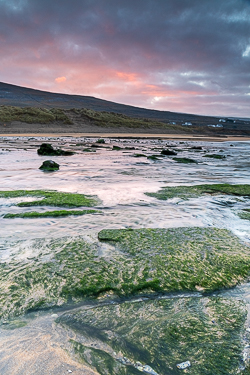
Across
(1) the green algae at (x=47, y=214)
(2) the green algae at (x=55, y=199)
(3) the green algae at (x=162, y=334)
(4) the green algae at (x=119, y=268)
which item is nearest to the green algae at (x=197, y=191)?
(2) the green algae at (x=55, y=199)

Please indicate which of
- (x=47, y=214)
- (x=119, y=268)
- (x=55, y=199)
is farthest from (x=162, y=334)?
(x=55, y=199)

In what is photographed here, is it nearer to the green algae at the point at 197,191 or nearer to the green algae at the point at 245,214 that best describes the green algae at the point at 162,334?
the green algae at the point at 245,214

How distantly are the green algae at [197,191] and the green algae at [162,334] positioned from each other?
12.4ft

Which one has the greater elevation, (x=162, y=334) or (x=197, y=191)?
(x=162, y=334)

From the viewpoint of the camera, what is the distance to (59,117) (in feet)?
172

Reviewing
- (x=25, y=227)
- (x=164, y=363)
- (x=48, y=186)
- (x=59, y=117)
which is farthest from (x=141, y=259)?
(x=59, y=117)

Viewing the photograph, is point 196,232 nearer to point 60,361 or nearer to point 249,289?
point 249,289

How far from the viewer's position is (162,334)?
1982 millimetres

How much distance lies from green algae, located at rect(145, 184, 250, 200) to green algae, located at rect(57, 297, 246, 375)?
377cm

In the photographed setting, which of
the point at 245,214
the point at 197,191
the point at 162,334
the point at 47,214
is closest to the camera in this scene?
the point at 162,334

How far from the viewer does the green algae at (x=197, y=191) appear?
6.21 meters

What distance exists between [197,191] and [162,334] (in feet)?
16.6

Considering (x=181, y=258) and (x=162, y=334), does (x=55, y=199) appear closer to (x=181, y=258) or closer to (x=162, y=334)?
(x=181, y=258)

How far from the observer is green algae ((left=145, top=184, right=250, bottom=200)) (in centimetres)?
621
